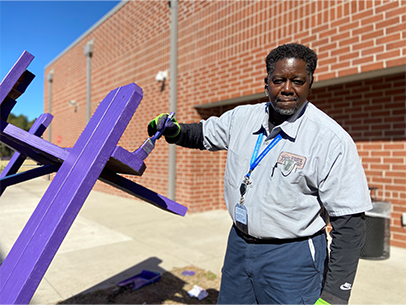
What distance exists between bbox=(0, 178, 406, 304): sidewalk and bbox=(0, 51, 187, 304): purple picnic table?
110cm

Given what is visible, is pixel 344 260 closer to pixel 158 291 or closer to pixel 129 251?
pixel 158 291

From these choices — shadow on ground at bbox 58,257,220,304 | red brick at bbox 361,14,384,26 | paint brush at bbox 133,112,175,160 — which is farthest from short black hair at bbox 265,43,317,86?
red brick at bbox 361,14,384,26

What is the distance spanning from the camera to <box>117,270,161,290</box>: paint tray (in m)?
3.28

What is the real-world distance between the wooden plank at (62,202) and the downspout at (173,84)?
5875 mm

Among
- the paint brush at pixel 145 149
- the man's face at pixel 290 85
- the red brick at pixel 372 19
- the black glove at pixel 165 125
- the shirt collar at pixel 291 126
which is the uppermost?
the red brick at pixel 372 19

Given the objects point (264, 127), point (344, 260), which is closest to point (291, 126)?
point (264, 127)

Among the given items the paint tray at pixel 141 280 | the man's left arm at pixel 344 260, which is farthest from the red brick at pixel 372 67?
the paint tray at pixel 141 280

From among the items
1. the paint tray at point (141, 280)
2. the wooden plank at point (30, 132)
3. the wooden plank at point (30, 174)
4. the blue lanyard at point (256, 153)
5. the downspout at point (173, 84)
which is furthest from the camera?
the downspout at point (173, 84)

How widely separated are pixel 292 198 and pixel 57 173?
1.13m

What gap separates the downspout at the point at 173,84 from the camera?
750 cm

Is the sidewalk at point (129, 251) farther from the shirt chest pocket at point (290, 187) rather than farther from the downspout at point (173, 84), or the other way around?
the shirt chest pocket at point (290, 187)

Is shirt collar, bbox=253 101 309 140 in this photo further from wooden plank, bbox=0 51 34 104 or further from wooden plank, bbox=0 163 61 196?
wooden plank, bbox=0 163 61 196

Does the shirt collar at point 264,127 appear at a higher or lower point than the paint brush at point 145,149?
higher

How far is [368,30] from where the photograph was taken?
4387 mm
